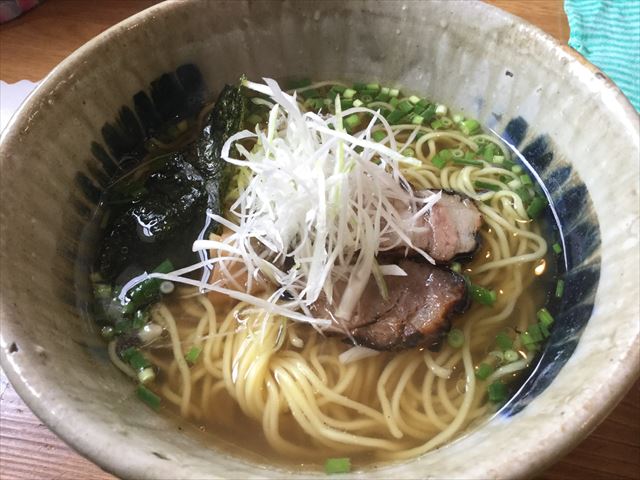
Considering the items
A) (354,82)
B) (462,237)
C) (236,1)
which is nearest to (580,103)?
(462,237)

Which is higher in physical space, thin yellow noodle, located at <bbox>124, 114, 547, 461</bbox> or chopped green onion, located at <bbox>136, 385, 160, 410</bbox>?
chopped green onion, located at <bbox>136, 385, 160, 410</bbox>

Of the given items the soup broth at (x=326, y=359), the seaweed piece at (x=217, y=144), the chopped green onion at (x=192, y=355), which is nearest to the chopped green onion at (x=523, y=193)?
the soup broth at (x=326, y=359)

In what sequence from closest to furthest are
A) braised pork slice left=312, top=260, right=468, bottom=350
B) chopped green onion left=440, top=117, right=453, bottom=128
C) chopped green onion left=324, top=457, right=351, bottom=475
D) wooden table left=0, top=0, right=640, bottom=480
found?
chopped green onion left=324, top=457, right=351, bottom=475 → wooden table left=0, top=0, right=640, bottom=480 → braised pork slice left=312, top=260, right=468, bottom=350 → chopped green onion left=440, top=117, right=453, bottom=128

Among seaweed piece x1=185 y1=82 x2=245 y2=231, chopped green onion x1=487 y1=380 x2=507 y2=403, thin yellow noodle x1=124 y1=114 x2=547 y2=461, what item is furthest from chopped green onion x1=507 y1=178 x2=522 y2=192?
seaweed piece x1=185 y1=82 x2=245 y2=231

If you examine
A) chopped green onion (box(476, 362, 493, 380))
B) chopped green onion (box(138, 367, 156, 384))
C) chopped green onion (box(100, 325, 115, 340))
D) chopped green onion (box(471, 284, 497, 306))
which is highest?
chopped green onion (box(100, 325, 115, 340))

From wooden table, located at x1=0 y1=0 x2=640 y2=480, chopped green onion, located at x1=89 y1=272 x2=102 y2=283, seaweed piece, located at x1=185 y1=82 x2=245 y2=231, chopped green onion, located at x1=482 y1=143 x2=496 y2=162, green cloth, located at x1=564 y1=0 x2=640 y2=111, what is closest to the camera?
wooden table, located at x1=0 y1=0 x2=640 y2=480

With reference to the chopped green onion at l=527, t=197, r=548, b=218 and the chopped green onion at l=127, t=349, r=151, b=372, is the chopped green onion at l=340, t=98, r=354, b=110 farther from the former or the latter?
the chopped green onion at l=127, t=349, r=151, b=372

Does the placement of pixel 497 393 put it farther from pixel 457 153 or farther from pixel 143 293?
pixel 143 293
